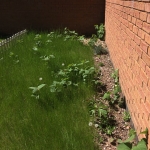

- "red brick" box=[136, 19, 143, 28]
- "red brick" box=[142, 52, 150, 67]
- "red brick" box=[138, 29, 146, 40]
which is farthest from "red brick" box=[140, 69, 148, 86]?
"red brick" box=[136, 19, 143, 28]

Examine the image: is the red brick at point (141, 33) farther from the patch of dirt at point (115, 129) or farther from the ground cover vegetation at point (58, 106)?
the patch of dirt at point (115, 129)

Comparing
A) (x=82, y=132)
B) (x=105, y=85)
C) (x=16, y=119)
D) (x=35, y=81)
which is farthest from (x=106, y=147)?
(x=35, y=81)

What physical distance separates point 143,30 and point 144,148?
1.10 m

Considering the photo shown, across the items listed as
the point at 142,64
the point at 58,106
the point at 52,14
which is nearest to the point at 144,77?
the point at 142,64

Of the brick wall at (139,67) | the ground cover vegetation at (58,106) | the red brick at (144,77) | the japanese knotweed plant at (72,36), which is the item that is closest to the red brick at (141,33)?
the brick wall at (139,67)

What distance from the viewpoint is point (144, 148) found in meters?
1.86

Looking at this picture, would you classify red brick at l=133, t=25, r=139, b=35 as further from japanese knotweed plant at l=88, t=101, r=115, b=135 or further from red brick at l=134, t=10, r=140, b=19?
japanese knotweed plant at l=88, t=101, r=115, b=135

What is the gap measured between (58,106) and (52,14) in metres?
6.00

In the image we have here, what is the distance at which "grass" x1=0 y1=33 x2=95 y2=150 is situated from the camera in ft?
7.73

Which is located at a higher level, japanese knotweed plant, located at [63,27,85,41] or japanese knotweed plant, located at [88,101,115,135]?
japanese knotweed plant, located at [63,27,85,41]

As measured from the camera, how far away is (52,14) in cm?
830

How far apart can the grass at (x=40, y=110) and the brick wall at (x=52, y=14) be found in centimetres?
357

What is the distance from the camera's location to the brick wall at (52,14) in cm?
797

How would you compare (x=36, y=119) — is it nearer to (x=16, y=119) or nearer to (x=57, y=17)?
(x=16, y=119)
